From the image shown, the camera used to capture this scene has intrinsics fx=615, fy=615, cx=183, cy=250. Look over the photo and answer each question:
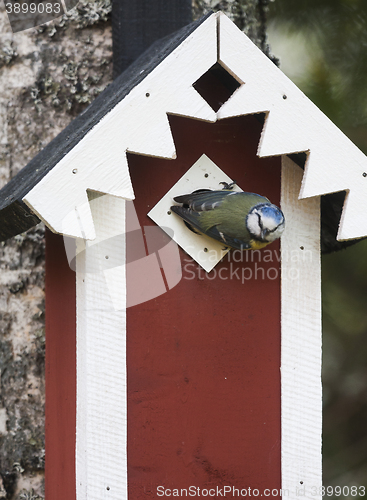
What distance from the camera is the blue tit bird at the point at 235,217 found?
138 cm

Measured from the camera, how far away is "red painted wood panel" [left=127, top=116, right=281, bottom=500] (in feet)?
4.80

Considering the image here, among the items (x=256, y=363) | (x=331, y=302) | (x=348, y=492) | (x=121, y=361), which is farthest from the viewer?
(x=331, y=302)

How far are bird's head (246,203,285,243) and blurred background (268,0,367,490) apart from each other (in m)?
1.23

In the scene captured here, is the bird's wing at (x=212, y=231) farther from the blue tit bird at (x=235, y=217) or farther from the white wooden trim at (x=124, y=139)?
the white wooden trim at (x=124, y=139)

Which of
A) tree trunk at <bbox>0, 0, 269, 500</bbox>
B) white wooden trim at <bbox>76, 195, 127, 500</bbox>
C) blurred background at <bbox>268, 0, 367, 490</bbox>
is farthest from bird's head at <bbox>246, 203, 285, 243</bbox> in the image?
blurred background at <bbox>268, 0, 367, 490</bbox>

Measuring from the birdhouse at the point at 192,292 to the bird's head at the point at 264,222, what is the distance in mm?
93

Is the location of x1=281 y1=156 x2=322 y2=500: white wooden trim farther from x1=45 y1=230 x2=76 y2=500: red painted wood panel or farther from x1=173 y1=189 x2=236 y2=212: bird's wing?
x1=45 y1=230 x2=76 y2=500: red painted wood panel

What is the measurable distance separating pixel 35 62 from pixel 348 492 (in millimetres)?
2015

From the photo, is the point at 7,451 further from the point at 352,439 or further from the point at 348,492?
the point at 352,439

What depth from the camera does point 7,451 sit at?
1995mm

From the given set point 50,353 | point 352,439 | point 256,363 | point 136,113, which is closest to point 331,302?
point 352,439

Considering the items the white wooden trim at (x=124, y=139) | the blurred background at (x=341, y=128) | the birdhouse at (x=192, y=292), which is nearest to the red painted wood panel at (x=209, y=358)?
the birdhouse at (x=192, y=292)

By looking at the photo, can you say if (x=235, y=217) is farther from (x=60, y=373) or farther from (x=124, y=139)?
(x=60, y=373)

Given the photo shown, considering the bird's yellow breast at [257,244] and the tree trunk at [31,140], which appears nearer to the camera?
the bird's yellow breast at [257,244]
